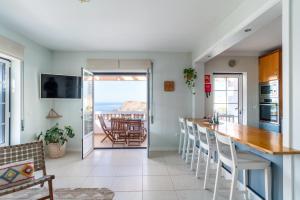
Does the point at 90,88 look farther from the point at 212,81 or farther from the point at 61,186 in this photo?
the point at 212,81

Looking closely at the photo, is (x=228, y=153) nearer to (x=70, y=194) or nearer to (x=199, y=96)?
(x=70, y=194)

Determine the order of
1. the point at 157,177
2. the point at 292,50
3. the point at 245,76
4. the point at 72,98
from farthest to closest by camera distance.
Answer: the point at 245,76 < the point at 72,98 < the point at 157,177 < the point at 292,50

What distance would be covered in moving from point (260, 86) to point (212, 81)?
118cm

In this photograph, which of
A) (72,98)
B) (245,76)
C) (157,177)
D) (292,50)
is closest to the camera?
(292,50)

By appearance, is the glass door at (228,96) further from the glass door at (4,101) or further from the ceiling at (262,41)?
the glass door at (4,101)

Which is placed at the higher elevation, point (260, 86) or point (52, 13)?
point (52, 13)

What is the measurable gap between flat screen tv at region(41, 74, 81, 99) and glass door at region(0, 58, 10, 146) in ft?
2.64

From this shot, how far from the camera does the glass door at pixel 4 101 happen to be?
373cm

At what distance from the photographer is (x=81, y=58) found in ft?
17.1

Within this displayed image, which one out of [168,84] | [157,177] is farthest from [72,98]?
[157,177]

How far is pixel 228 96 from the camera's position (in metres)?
5.60

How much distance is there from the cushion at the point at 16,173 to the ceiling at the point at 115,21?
6.38ft

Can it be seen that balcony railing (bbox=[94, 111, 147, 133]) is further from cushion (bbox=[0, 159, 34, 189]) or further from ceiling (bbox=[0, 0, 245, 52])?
cushion (bbox=[0, 159, 34, 189])

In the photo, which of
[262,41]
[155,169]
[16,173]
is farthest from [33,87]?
[262,41]
